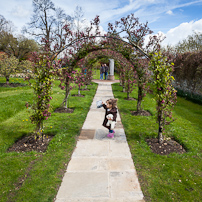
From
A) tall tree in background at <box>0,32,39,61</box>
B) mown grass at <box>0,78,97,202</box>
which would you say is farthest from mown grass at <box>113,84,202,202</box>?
tall tree in background at <box>0,32,39,61</box>

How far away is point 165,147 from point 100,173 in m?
2.30

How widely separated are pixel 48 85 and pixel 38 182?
8.09 ft

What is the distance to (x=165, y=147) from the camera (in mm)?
4992

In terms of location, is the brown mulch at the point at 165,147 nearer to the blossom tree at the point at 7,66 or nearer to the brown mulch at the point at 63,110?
the brown mulch at the point at 63,110

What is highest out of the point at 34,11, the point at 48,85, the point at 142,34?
the point at 34,11

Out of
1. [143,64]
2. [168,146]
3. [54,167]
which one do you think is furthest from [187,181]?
[143,64]

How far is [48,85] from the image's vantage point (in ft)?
15.6

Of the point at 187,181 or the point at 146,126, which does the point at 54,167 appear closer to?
the point at 187,181

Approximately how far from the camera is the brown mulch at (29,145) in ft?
15.5

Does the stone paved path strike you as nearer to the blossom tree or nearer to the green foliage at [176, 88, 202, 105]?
the green foliage at [176, 88, 202, 105]

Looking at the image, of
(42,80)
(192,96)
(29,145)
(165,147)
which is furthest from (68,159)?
(192,96)

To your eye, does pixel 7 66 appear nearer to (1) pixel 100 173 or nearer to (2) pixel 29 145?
(2) pixel 29 145

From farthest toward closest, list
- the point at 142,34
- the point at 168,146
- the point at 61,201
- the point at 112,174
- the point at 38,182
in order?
the point at 142,34 < the point at 168,146 < the point at 112,174 < the point at 38,182 < the point at 61,201

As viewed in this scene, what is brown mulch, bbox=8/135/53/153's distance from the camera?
15.5ft
